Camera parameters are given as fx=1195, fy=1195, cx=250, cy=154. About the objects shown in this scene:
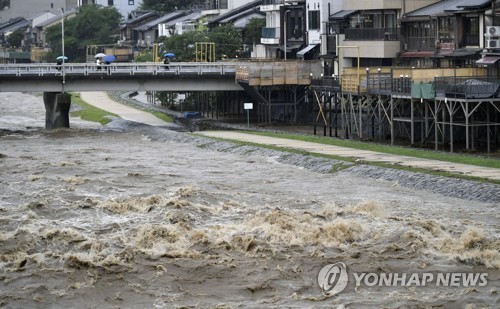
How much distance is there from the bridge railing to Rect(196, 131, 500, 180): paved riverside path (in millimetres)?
12092

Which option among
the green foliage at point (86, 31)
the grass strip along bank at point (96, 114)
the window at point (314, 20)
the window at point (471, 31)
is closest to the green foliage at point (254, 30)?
the grass strip along bank at point (96, 114)

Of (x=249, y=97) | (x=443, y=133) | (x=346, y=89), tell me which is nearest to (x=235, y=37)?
(x=249, y=97)

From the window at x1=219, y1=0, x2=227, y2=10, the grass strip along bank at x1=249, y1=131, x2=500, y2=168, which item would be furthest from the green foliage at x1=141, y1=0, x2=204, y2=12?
the grass strip along bank at x1=249, y1=131, x2=500, y2=168

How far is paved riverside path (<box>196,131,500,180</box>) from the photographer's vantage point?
47.1 meters

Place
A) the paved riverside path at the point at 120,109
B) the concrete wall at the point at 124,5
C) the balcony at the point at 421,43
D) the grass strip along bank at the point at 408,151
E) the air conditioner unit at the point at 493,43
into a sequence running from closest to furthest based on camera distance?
the grass strip along bank at the point at 408,151 < the air conditioner unit at the point at 493,43 < the balcony at the point at 421,43 < the paved riverside path at the point at 120,109 < the concrete wall at the point at 124,5

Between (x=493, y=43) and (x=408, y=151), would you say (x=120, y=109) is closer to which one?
(x=493, y=43)

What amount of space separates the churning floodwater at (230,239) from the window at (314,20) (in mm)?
41838

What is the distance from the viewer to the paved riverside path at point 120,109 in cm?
9238

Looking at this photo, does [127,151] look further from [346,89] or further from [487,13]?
[487,13]

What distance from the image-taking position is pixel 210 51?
354ft

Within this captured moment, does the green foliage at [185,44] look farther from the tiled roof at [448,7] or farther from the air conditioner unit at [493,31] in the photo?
the air conditioner unit at [493,31]

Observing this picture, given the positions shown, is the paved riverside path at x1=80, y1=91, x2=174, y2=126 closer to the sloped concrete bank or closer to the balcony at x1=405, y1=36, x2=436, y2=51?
the balcony at x1=405, y1=36, x2=436, y2=51

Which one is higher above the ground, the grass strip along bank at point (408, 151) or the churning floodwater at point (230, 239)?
the grass strip along bank at point (408, 151)

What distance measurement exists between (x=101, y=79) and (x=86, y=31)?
8028 centimetres
